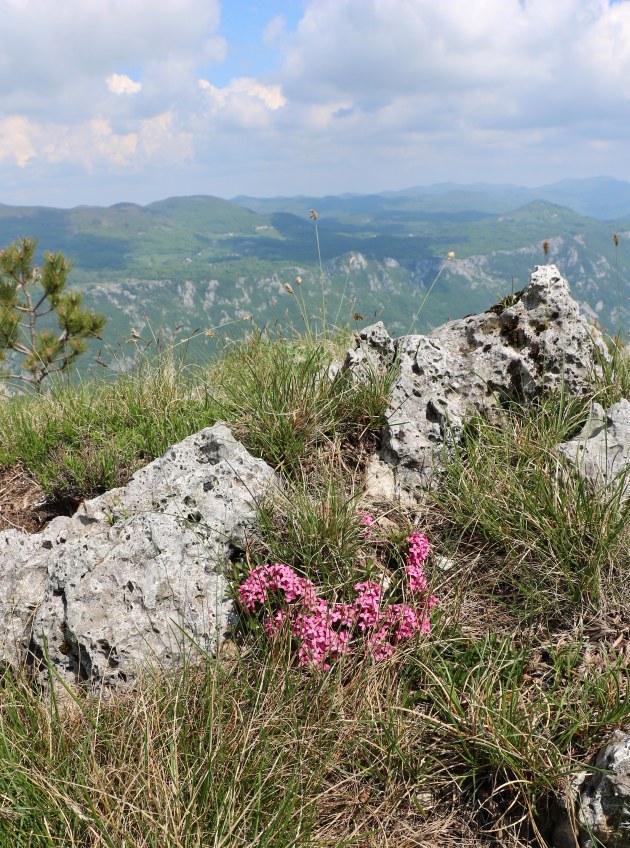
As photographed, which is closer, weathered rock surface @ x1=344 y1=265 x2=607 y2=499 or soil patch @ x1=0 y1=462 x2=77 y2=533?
weathered rock surface @ x1=344 y1=265 x2=607 y2=499

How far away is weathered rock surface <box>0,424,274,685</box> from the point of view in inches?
143

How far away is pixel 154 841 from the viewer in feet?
8.39

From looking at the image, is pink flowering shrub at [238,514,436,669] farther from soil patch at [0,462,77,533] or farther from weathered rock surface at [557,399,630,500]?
soil patch at [0,462,77,533]

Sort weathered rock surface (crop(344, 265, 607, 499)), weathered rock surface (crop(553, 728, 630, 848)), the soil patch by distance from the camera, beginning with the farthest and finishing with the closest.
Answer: the soil patch < weathered rock surface (crop(344, 265, 607, 499)) < weathered rock surface (crop(553, 728, 630, 848))

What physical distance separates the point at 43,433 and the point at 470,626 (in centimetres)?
468

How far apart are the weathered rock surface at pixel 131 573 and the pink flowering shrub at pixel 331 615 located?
1.02 ft

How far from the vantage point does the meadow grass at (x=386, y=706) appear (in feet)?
9.14

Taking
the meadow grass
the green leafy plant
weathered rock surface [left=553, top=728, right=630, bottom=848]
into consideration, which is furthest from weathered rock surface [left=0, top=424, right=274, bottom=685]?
the green leafy plant

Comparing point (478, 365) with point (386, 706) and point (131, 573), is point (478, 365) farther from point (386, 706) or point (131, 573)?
point (131, 573)

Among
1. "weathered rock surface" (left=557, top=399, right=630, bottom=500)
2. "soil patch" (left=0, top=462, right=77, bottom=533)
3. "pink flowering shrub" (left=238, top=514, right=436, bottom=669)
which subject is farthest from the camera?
"soil patch" (left=0, top=462, right=77, bottom=533)

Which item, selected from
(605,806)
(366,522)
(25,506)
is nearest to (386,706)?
(605,806)

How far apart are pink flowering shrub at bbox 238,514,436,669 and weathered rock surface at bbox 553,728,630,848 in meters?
1.15

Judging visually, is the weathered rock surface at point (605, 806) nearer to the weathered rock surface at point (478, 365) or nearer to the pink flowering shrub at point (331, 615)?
the pink flowering shrub at point (331, 615)

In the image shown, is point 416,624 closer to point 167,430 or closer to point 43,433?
point 167,430
